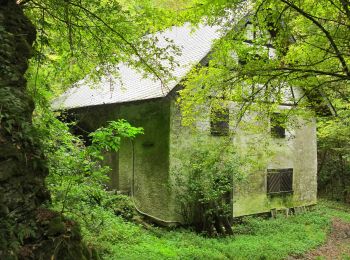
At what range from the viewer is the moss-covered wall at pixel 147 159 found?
1173 cm

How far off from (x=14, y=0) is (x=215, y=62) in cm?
409

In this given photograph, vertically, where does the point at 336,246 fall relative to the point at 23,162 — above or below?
below

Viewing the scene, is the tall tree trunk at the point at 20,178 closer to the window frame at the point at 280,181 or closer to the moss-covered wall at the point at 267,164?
the moss-covered wall at the point at 267,164

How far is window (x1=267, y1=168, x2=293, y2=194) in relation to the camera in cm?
1464

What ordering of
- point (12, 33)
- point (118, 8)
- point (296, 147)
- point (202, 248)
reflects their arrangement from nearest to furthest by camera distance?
point (12, 33)
point (118, 8)
point (202, 248)
point (296, 147)

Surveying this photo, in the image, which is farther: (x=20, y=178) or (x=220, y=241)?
(x=220, y=241)

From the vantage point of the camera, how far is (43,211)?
11.2 feet

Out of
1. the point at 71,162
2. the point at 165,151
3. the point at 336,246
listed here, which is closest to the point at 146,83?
the point at 165,151

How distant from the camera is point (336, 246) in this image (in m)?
11.4

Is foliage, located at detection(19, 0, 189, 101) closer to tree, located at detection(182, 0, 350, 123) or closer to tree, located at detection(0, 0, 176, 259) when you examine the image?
tree, located at detection(0, 0, 176, 259)

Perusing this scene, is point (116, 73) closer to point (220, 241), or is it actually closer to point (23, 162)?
point (23, 162)

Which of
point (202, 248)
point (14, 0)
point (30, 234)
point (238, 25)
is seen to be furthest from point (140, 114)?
point (30, 234)

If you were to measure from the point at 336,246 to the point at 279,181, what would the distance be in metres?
4.10

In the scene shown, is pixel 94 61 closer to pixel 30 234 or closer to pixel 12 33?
pixel 12 33
